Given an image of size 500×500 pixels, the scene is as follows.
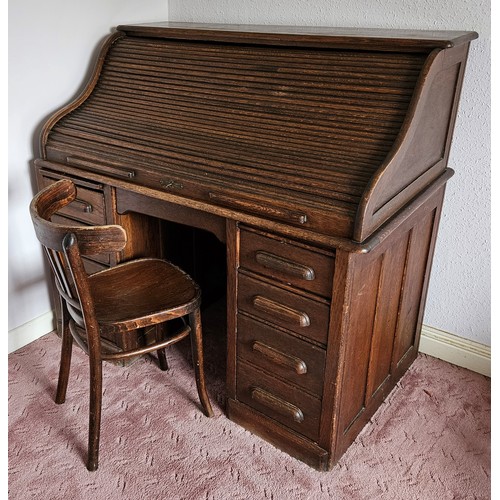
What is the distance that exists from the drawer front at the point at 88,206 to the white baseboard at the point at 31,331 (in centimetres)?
58

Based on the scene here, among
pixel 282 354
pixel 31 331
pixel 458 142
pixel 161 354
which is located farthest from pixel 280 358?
pixel 31 331

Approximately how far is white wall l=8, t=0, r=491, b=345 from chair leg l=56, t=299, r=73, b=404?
47 cm

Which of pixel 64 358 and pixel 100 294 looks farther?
pixel 64 358

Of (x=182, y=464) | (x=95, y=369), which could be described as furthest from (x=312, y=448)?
(x=95, y=369)

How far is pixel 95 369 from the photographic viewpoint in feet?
5.69

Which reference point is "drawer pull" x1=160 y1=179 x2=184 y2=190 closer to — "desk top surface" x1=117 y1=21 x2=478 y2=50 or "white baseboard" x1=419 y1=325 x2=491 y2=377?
"desk top surface" x1=117 y1=21 x2=478 y2=50

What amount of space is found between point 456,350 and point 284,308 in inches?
38.8

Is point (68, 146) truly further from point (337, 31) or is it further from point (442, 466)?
point (442, 466)

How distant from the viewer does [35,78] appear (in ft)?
7.13

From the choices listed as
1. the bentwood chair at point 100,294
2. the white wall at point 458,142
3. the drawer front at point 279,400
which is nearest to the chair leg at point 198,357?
the bentwood chair at point 100,294

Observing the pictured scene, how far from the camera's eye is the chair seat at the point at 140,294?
1.75 meters

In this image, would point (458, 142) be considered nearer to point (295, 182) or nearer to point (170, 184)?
point (295, 182)

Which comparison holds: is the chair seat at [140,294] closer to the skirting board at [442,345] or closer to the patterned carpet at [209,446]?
the patterned carpet at [209,446]

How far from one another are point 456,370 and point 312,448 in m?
0.81
